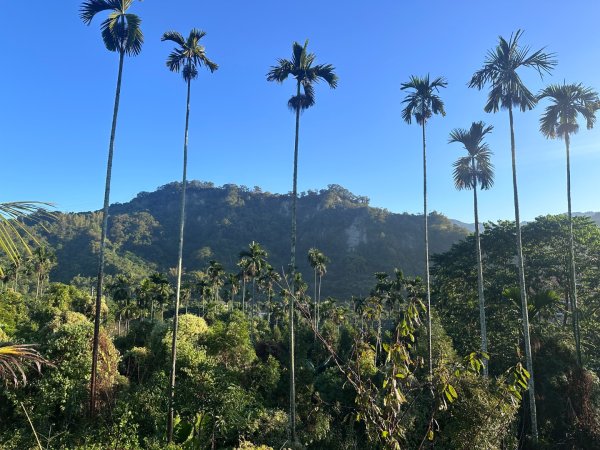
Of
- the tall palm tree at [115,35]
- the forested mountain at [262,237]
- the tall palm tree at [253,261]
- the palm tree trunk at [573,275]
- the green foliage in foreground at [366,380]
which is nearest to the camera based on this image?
the green foliage in foreground at [366,380]

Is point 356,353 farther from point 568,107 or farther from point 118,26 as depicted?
point 568,107

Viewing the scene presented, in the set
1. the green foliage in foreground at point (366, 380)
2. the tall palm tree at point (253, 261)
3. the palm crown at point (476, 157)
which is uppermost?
the palm crown at point (476, 157)

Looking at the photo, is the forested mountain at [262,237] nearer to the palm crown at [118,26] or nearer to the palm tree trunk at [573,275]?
the palm tree trunk at [573,275]

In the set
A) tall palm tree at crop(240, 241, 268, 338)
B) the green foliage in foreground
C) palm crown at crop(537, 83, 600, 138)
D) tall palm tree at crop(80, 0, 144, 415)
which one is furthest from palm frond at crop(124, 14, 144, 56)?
tall palm tree at crop(240, 241, 268, 338)

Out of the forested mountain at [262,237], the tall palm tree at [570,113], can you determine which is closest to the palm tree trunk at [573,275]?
the tall palm tree at [570,113]

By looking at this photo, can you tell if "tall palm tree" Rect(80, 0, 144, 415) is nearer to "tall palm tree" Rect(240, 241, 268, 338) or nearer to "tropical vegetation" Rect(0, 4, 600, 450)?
"tropical vegetation" Rect(0, 4, 600, 450)

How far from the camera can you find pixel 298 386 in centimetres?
2855

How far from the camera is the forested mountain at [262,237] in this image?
124 metres

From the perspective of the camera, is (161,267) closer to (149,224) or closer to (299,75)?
(149,224)

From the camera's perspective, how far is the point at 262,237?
6545 inches

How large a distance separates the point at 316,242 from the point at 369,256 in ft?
98.6

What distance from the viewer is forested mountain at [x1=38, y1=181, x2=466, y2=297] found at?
124 metres

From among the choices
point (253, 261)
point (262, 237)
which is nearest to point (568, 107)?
Answer: point (253, 261)

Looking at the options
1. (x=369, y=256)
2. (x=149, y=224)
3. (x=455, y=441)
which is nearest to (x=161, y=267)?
(x=149, y=224)
